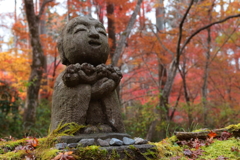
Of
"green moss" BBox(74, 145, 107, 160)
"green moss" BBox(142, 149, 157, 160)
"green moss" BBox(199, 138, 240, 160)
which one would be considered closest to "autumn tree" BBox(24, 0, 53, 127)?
"green moss" BBox(74, 145, 107, 160)

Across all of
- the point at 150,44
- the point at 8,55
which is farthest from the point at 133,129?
the point at 8,55

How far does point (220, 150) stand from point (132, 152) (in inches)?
56.3

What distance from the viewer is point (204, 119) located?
823cm

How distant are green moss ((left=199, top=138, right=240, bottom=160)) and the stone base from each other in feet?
2.58

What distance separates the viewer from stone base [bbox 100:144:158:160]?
2496mm

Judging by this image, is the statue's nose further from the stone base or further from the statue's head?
the stone base

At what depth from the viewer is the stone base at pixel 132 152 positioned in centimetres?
250

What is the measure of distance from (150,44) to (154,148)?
→ 288 inches

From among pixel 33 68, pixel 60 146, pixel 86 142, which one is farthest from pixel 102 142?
pixel 33 68

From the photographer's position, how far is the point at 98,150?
245cm

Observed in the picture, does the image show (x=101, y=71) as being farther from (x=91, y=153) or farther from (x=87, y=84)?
(x=91, y=153)

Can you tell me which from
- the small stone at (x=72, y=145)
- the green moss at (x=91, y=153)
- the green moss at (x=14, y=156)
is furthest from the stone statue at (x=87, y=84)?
the green moss at (x=14, y=156)

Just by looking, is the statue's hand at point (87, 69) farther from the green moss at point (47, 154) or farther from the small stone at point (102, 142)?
the green moss at point (47, 154)

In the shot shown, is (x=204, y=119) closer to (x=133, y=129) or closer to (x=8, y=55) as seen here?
(x=133, y=129)
